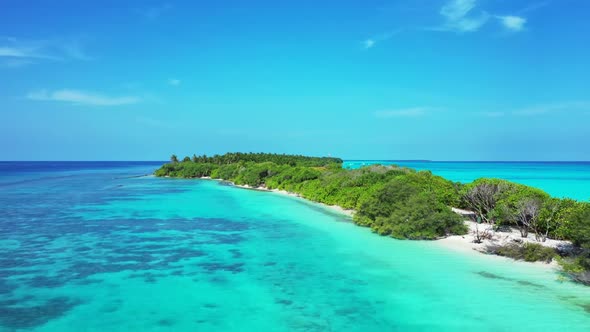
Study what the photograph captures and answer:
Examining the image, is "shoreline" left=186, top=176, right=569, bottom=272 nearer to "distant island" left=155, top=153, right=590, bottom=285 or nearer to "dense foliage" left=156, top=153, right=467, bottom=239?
"distant island" left=155, top=153, right=590, bottom=285

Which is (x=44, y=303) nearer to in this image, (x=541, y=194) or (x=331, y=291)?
(x=331, y=291)

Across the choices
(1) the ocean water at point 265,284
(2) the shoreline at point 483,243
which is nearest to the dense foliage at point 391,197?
(2) the shoreline at point 483,243

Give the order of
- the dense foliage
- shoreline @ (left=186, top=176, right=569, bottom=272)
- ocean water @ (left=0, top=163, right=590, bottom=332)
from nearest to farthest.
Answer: ocean water @ (left=0, top=163, right=590, bottom=332)
shoreline @ (left=186, top=176, right=569, bottom=272)
the dense foliage

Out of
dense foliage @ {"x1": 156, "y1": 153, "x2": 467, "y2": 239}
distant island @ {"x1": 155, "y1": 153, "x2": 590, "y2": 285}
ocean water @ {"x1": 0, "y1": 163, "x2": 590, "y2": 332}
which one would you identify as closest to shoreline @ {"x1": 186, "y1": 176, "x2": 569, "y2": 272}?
distant island @ {"x1": 155, "y1": 153, "x2": 590, "y2": 285}

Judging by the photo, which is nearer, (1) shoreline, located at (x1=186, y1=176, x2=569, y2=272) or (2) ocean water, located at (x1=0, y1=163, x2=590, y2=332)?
(2) ocean water, located at (x1=0, y1=163, x2=590, y2=332)

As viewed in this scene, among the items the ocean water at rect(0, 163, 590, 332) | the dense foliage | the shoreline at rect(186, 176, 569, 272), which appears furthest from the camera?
the dense foliage

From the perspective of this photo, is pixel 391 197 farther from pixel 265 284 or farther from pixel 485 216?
pixel 265 284

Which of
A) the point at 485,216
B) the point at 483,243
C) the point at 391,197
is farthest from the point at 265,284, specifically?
the point at 485,216

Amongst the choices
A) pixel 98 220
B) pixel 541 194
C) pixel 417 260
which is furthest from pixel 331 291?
pixel 98 220
